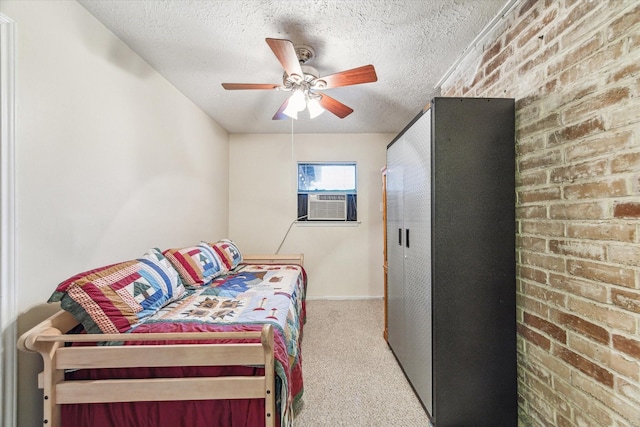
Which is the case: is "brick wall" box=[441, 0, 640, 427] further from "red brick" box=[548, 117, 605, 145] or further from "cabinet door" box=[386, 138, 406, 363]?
"cabinet door" box=[386, 138, 406, 363]

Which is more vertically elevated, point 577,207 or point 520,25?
point 520,25

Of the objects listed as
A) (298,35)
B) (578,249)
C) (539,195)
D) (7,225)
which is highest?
(298,35)

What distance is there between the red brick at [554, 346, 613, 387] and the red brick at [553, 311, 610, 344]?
0.10 metres

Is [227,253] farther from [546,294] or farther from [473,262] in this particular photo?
[546,294]

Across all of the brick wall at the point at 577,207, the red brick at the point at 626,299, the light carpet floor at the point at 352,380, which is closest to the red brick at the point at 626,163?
the brick wall at the point at 577,207

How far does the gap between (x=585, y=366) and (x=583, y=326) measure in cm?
16

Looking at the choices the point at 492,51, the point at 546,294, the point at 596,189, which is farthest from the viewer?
the point at 492,51

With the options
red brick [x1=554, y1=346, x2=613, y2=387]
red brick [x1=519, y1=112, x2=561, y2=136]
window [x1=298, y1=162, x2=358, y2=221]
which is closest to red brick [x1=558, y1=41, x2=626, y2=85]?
red brick [x1=519, y1=112, x2=561, y2=136]

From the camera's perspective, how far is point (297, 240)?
3768 millimetres

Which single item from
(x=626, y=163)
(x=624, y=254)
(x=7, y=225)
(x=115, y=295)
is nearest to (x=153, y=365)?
(x=115, y=295)

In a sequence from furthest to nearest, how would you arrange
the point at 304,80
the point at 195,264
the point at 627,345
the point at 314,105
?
the point at 195,264 → the point at 314,105 → the point at 304,80 → the point at 627,345

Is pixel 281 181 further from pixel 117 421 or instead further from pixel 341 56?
pixel 117 421

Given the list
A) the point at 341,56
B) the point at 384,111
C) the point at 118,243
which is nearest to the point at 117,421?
the point at 118,243

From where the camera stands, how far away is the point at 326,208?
3783 millimetres
